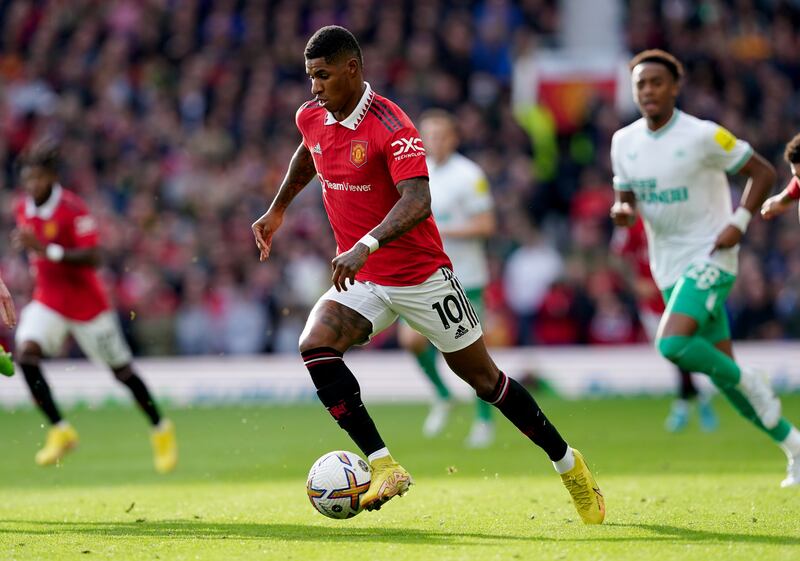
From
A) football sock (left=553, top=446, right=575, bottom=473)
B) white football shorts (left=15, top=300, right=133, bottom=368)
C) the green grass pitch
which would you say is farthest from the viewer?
white football shorts (left=15, top=300, right=133, bottom=368)

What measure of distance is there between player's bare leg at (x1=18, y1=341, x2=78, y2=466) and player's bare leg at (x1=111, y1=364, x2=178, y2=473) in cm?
65

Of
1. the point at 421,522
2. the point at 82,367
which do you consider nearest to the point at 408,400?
the point at 82,367

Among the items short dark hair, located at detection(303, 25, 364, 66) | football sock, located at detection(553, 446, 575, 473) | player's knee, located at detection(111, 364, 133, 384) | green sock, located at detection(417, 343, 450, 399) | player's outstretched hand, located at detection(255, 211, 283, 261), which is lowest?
green sock, located at detection(417, 343, 450, 399)

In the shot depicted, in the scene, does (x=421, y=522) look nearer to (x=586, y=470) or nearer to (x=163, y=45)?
(x=586, y=470)

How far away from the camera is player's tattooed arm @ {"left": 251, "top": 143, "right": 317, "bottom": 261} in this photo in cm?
772

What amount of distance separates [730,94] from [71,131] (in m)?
11.1

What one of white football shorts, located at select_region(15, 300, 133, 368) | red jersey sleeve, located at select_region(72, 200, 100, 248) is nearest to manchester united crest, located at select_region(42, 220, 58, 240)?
red jersey sleeve, located at select_region(72, 200, 100, 248)

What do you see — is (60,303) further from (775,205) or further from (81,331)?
(775,205)

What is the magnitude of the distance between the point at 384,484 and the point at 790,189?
3.45 m

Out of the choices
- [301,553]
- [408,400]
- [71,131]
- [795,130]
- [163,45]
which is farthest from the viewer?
[163,45]

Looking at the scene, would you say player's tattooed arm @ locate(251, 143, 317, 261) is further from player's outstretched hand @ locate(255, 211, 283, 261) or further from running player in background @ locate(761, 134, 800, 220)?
running player in background @ locate(761, 134, 800, 220)

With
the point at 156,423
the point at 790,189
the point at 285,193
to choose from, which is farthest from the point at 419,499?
the point at 156,423

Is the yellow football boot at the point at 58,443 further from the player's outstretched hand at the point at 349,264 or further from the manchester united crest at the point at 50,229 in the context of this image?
the player's outstretched hand at the point at 349,264

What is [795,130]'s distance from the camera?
67.5 feet
